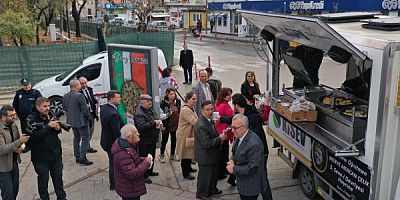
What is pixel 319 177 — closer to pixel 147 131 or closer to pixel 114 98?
pixel 147 131

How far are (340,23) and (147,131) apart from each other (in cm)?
338

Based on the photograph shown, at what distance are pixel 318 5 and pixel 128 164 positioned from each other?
23.4 meters

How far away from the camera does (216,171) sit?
6.32 meters

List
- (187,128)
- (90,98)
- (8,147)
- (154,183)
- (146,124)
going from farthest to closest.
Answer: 1. (90,98)
2. (154,183)
3. (187,128)
4. (146,124)
5. (8,147)

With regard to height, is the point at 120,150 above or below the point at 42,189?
above

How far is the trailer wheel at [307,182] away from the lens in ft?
20.1

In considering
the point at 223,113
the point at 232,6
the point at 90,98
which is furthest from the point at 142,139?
the point at 232,6

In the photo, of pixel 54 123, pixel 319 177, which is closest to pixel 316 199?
pixel 319 177

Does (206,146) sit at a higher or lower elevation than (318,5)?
lower

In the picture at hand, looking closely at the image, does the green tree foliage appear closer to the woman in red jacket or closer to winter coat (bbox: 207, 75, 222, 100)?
winter coat (bbox: 207, 75, 222, 100)

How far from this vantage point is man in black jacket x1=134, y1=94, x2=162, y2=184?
21.4 feet

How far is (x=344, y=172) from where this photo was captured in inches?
191

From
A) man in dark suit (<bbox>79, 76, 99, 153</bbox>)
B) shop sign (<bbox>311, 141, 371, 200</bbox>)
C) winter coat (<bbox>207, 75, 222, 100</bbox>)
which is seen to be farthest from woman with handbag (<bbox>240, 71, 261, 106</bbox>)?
man in dark suit (<bbox>79, 76, 99, 153</bbox>)

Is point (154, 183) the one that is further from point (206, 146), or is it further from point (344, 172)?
point (344, 172)
